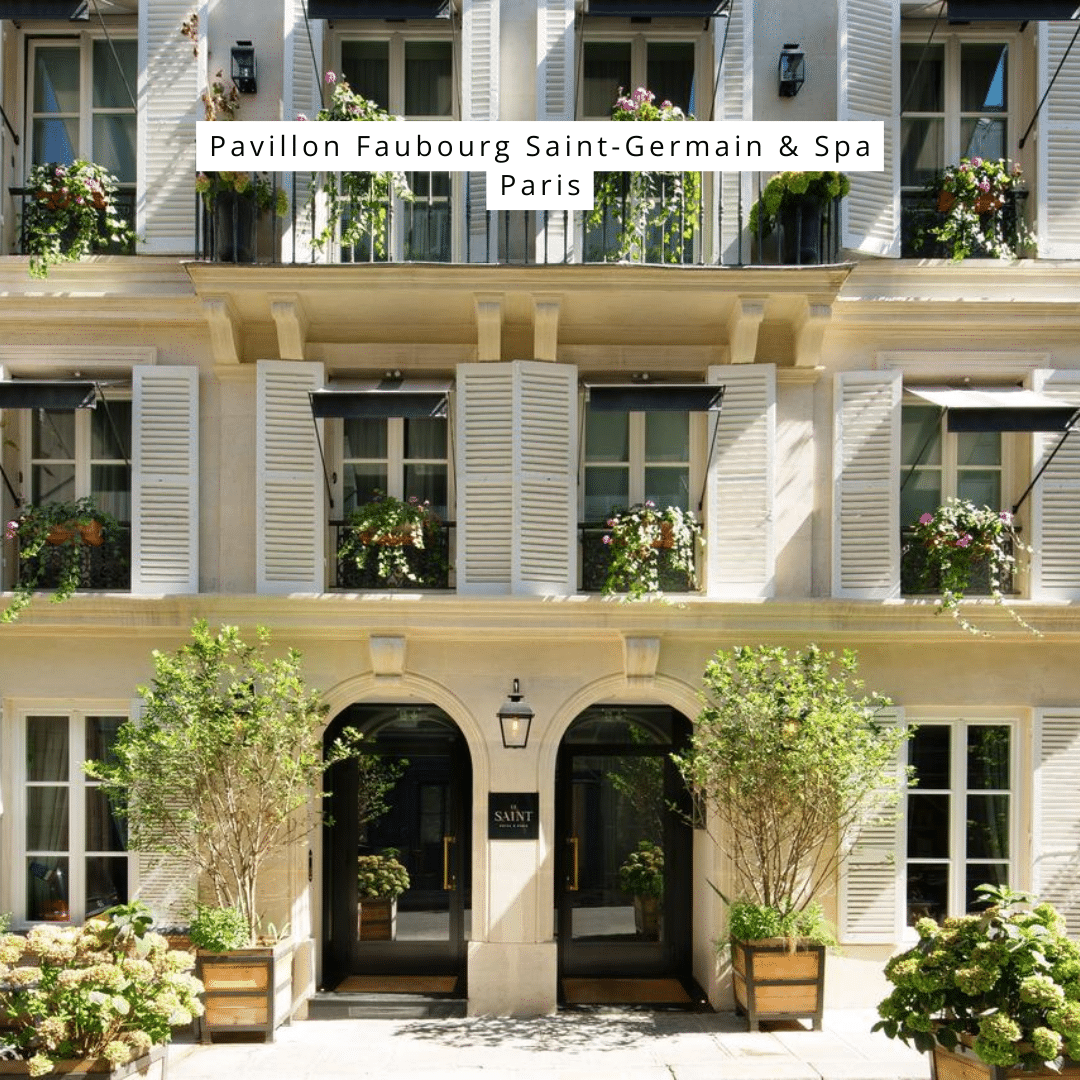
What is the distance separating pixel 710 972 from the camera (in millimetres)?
10875

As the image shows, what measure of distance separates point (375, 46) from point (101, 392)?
395 cm

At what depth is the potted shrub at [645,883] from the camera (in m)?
11.6

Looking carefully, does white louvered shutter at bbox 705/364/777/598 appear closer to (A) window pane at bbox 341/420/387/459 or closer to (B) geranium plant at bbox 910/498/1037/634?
(B) geranium plant at bbox 910/498/1037/634

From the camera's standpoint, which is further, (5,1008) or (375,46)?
(375,46)

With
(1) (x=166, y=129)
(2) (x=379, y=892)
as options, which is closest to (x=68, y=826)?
(2) (x=379, y=892)

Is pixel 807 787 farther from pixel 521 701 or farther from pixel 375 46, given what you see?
pixel 375 46

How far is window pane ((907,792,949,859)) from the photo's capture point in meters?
11.1

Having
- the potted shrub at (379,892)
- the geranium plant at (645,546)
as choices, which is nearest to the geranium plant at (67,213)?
the geranium plant at (645,546)

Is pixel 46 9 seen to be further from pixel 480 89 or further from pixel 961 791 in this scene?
pixel 961 791

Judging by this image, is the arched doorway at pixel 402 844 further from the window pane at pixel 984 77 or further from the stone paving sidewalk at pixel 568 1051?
the window pane at pixel 984 77

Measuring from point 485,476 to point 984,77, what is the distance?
19.3 feet

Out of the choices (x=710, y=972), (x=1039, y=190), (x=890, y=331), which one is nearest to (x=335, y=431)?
(x=890, y=331)

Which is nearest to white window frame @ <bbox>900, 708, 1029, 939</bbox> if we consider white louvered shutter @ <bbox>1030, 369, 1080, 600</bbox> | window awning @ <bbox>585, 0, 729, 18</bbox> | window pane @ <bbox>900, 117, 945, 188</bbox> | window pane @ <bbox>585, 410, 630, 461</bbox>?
white louvered shutter @ <bbox>1030, 369, 1080, 600</bbox>

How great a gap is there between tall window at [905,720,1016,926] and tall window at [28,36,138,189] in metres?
8.84
